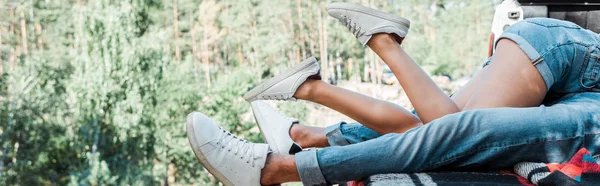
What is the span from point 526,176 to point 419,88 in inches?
12.6

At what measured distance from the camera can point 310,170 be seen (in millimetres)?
1245

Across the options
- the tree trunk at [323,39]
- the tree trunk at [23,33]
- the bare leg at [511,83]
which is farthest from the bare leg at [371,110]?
the tree trunk at [323,39]

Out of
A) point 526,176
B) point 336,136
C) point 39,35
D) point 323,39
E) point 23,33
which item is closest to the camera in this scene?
point 526,176

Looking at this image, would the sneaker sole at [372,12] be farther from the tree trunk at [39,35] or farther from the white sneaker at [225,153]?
the tree trunk at [39,35]

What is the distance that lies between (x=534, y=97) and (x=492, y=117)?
19 centimetres

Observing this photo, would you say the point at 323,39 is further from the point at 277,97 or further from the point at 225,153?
the point at 225,153

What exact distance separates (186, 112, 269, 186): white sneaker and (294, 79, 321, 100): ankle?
9.2 inches

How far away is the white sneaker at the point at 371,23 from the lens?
1.56 meters

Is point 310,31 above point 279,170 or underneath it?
underneath

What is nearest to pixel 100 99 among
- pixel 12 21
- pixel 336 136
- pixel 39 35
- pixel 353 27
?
pixel 12 21

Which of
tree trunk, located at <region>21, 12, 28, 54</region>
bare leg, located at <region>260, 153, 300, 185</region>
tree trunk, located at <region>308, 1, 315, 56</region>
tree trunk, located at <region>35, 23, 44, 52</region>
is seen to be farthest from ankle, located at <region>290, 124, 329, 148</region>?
tree trunk, located at <region>308, 1, 315, 56</region>

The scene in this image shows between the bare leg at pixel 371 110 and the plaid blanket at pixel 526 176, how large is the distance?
0.33 meters

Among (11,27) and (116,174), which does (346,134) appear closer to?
(116,174)

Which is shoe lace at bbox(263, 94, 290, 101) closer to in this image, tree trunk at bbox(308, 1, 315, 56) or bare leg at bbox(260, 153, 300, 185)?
bare leg at bbox(260, 153, 300, 185)
